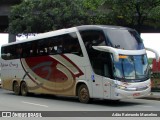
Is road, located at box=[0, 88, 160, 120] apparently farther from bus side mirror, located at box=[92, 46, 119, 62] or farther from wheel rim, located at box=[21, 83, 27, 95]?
wheel rim, located at box=[21, 83, 27, 95]

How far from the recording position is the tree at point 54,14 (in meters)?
31.2

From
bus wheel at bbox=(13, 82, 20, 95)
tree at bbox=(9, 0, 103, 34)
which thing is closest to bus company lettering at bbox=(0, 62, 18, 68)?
bus wheel at bbox=(13, 82, 20, 95)

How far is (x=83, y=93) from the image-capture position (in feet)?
65.1

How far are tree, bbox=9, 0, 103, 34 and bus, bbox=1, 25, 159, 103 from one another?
23.6 feet

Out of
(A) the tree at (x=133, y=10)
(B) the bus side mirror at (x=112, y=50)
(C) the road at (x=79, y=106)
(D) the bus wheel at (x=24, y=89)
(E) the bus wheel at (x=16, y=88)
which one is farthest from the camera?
(E) the bus wheel at (x=16, y=88)

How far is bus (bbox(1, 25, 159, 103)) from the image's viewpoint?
59.4 feet

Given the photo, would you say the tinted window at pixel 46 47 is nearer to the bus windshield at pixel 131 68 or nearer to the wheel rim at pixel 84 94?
the wheel rim at pixel 84 94

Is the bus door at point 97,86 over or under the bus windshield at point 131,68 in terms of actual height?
under

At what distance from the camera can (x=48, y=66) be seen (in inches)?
904

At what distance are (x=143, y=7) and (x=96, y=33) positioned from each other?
942cm

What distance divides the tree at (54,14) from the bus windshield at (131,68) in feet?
38.5

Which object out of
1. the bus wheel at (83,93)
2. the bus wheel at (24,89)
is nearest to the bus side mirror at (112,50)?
the bus wheel at (83,93)

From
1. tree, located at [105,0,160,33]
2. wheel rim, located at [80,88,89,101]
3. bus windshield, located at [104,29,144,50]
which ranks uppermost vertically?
tree, located at [105,0,160,33]

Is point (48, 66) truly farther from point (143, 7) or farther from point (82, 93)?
point (143, 7)
